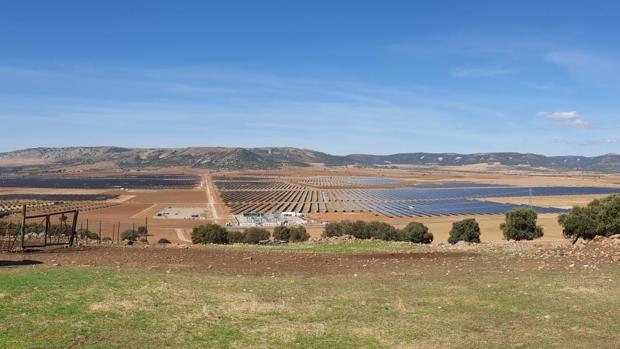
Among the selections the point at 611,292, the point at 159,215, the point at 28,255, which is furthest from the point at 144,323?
the point at 159,215

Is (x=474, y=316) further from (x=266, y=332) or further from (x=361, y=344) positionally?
(x=266, y=332)

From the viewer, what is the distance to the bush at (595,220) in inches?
1649

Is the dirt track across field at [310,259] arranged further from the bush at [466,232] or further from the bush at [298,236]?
the bush at [466,232]

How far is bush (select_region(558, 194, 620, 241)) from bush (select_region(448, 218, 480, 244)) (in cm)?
1243

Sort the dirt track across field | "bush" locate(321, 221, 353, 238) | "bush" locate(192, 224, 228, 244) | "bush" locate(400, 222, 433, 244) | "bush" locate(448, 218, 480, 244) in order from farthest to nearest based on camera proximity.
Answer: "bush" locate(321, 221, 353, 238), "bush" locate(400, 222, 433, 244), "bush" locate(448, 218, 480, 244), "bush" locate(192, 224, 228, 244), the dirt track across field

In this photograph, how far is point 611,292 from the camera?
666 inches

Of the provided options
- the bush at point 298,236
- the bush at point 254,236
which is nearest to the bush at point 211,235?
the bush at point 254,236

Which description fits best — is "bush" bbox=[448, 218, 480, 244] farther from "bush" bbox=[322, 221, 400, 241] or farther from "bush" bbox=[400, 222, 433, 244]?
"bush" bbox=[322, 221, 400, 241]

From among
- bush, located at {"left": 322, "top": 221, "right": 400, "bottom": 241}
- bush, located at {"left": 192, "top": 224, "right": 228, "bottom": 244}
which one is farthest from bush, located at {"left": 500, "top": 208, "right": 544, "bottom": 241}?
bush, located at {"left": 192, "top": 224, "right": 228, "bottom": 244}

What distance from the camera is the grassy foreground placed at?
12.6 m

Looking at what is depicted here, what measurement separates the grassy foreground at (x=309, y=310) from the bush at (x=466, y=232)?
3877 centimetres

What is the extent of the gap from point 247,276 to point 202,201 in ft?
510

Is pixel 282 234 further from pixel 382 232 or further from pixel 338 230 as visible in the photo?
pixel 382 232

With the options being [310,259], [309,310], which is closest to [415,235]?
[310,259]
